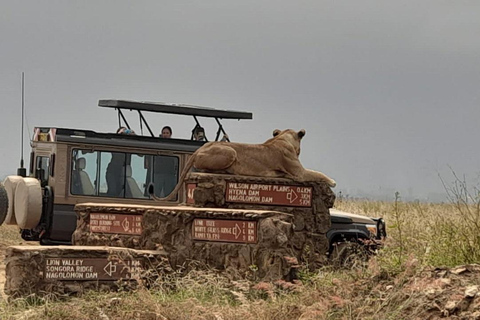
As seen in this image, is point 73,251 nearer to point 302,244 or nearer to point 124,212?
point 124,212

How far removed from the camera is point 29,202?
591 inches

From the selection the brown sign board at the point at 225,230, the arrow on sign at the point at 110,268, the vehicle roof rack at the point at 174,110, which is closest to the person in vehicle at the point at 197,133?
the vehicle roof rack at the point at 174,110

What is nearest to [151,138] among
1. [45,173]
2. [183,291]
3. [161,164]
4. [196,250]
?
[161,164]

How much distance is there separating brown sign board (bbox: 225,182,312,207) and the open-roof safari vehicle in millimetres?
3072

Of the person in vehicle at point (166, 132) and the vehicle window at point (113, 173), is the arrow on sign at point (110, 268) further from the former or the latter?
the person in vehicle at point (166, 132)

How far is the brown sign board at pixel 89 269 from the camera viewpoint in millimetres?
9992

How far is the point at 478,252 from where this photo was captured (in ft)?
30.8

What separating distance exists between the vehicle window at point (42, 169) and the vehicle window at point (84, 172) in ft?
1.79

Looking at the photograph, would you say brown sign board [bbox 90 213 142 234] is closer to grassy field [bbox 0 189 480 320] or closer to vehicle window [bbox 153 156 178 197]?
grassy field [bbox 0 189 480 320]

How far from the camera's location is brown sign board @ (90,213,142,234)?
11406mm

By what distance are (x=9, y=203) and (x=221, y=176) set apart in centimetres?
465

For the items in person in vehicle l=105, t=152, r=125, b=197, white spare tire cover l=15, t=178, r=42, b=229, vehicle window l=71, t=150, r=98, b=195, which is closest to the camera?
white spare tire cover l=15, t=178, r=42, b=229

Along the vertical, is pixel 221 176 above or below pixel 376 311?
above

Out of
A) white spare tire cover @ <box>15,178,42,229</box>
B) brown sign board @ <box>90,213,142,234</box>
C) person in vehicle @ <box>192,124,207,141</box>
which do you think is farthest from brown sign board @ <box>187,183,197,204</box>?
person in vehicle @ <box>192,124,207,141</box>
